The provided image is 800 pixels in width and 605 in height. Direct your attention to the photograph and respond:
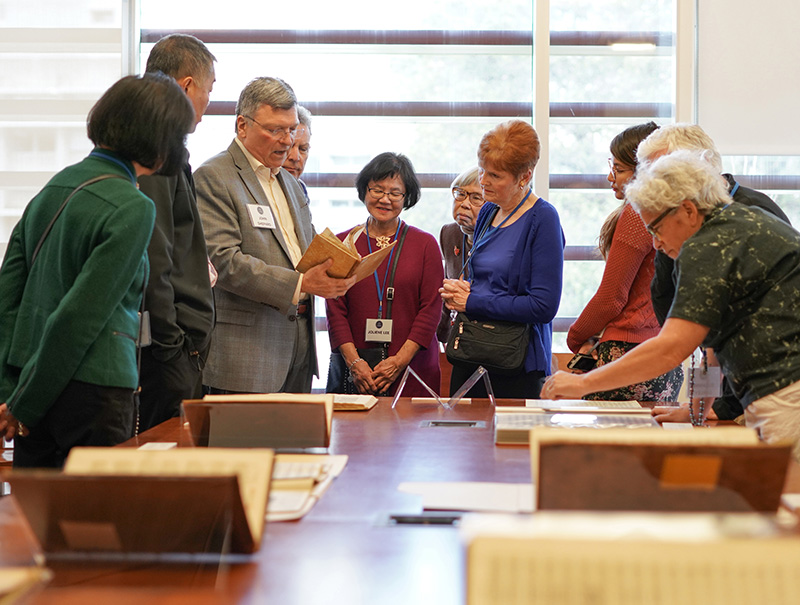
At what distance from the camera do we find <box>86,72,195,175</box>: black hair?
6.79 feet

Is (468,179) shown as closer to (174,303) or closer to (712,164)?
(712,164)

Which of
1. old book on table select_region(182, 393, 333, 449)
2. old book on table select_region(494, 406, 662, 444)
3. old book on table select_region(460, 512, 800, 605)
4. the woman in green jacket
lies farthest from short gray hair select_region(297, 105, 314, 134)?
old book on table select_region(460, 512, 800, 605)

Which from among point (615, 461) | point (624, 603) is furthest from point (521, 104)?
point (624, 603)

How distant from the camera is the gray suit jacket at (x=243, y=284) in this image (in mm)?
3178

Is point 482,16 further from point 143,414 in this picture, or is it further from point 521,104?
point 143,414

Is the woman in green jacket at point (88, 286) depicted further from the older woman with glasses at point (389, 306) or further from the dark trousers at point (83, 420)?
the older woman with glasses at point (389, 306)

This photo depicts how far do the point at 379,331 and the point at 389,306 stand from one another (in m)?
0.14

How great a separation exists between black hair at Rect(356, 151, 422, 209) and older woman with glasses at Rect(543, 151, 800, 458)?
186 cm

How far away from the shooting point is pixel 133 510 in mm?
1106

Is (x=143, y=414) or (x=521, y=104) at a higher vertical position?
(x=521, y=104)

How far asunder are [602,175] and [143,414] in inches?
154

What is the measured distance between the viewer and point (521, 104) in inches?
224

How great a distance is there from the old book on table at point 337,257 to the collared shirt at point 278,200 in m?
0.27

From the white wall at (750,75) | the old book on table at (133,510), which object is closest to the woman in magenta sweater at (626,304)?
the old book on table at (133,510)
